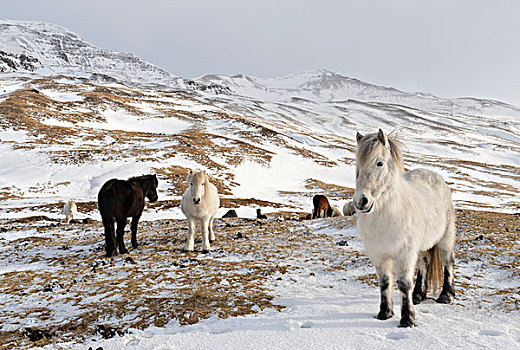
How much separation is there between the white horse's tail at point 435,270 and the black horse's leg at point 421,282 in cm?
9

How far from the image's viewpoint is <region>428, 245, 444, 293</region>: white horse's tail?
277 inches

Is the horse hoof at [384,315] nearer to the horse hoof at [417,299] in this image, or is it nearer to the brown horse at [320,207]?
the horse hoof at [417,299]

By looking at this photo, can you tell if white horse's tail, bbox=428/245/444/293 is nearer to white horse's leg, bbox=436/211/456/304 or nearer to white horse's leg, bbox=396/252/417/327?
white horse's leg, bbox=436/211/456/304

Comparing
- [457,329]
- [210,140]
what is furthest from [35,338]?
[210,140]

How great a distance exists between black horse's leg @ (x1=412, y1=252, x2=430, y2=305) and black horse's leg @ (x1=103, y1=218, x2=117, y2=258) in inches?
389

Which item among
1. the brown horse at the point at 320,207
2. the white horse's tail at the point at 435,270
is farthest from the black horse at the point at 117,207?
the brown horse at the point at 320,207

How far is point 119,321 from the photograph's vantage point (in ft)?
19.6

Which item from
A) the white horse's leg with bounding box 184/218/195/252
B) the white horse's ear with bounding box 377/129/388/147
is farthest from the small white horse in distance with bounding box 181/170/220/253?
the white horse's ear with bounding box 377/129/388/147

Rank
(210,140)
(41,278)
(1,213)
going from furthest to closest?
(210,140) < (1,213) < (41,278)

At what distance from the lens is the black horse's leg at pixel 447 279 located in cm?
677

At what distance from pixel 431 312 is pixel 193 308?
4.76 meters

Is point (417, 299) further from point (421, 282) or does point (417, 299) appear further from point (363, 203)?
point (363, 203)

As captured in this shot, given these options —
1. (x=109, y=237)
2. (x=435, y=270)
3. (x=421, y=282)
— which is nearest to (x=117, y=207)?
(x=109, y=237)

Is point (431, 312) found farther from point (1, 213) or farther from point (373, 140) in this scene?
point (1, 213)
